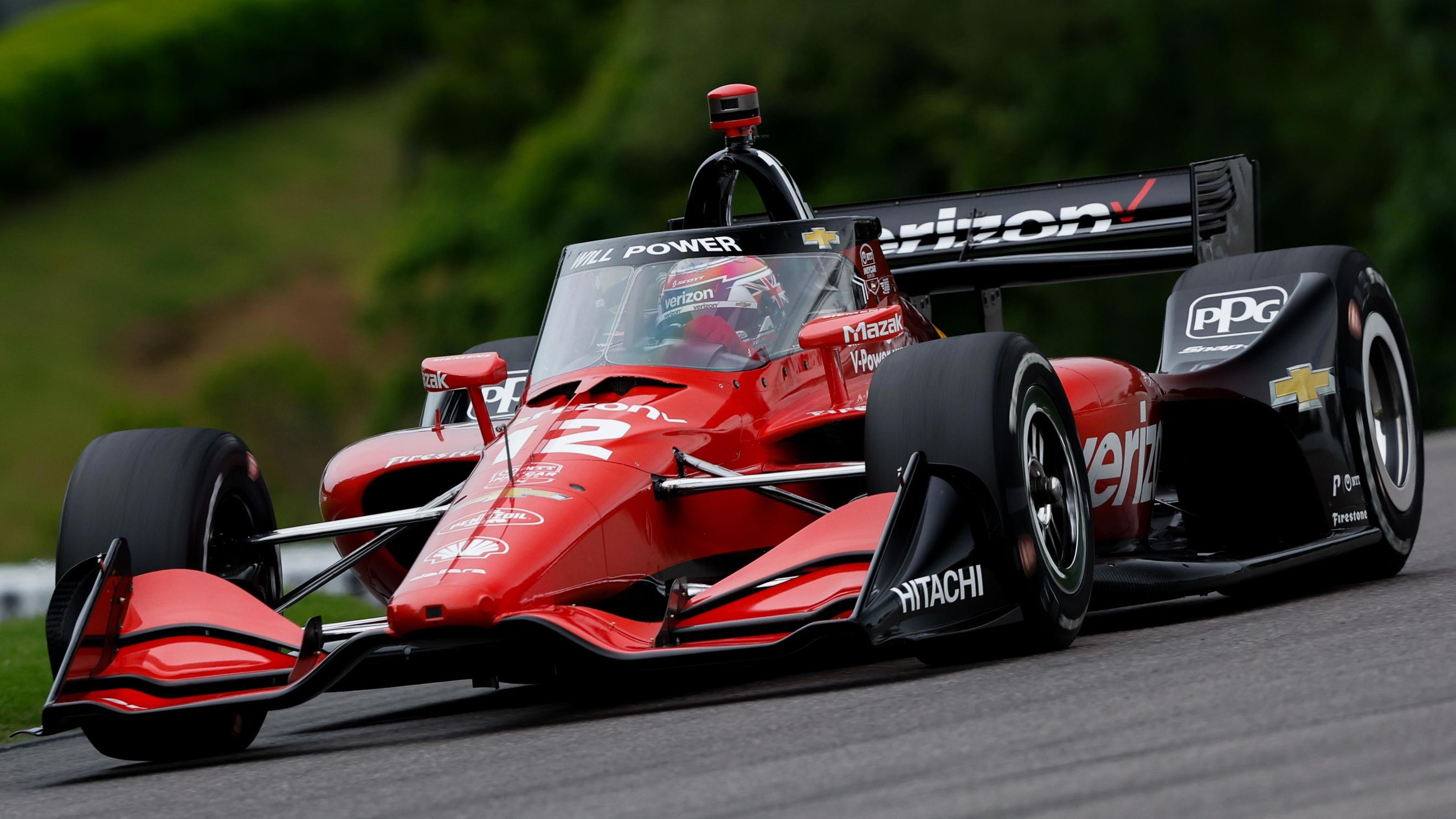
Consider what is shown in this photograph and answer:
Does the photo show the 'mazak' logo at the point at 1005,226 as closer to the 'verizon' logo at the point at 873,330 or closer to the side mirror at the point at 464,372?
the 'verizon' logo at the point at 873,330

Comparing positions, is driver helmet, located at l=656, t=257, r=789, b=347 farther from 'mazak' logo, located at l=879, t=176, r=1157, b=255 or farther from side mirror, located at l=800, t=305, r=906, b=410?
'mazak' logo, located at l=879, t=176, r=1157, b=255

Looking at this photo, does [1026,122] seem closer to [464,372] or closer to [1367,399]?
[1367,399]

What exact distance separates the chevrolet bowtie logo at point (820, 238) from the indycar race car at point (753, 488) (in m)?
0.03

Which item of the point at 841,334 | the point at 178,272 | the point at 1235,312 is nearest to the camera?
the point at 841,334

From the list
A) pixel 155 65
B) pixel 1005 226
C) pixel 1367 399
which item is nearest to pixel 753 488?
pixel 1367 399

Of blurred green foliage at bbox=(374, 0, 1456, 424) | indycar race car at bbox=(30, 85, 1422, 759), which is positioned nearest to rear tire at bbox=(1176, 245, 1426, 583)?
indycar race car at bbox=(30, 85, 1422, 759)

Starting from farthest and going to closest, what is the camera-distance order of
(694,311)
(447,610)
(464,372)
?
(694,311)
(464,372)
(447,610)

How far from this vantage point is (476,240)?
35.7 metres

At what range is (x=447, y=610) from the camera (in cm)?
545

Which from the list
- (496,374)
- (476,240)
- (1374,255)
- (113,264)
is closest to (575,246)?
(496,374)

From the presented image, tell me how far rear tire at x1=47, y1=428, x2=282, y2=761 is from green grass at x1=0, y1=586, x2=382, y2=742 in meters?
1.27

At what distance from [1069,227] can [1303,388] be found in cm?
204

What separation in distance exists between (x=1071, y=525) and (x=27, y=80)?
5320cm

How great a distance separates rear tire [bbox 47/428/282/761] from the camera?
600cm
